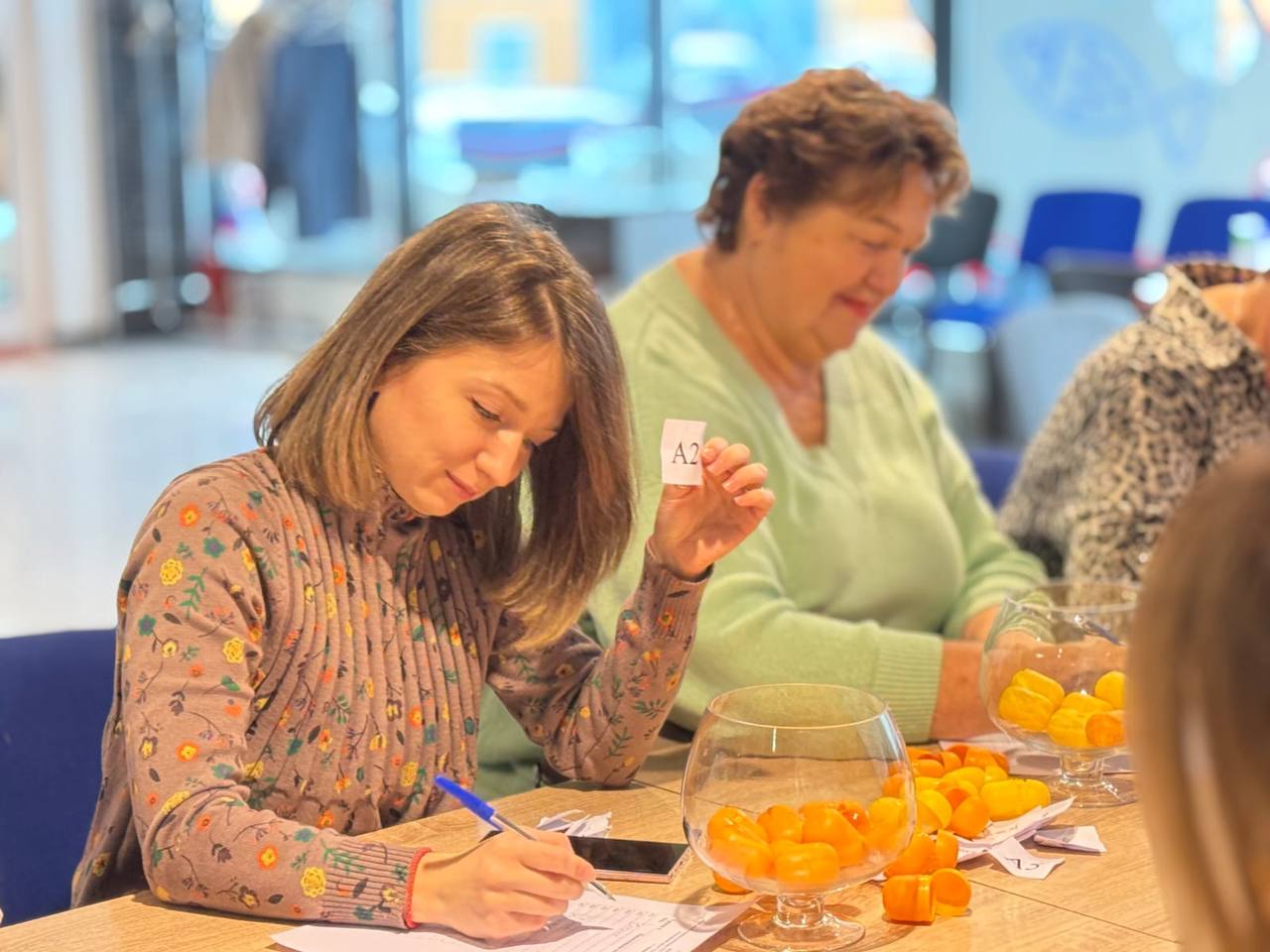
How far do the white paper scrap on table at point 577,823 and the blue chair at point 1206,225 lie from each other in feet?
19.9

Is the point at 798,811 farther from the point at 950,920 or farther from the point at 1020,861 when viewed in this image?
the point at 1020,861

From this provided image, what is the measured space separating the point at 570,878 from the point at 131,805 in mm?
448

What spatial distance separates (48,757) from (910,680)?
1.00m

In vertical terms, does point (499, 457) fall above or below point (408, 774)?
above

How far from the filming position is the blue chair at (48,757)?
1852 millimetres

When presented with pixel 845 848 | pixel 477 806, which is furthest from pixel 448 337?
pixel 845 848

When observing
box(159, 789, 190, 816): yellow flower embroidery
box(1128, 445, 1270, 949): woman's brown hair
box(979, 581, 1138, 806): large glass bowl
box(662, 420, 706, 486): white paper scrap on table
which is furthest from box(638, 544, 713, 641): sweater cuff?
box(1128, 445, 1270, 949): woman's brown hair

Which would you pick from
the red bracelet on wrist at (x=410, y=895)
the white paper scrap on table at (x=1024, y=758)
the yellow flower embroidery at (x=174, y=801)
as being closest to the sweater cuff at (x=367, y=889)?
the red bracelet on wrist at (x=410, y=895)

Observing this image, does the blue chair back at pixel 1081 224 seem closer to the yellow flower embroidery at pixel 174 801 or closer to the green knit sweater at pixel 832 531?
the green knit sweater at pixel 832 531

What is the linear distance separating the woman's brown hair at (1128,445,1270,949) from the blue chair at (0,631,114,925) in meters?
1.47

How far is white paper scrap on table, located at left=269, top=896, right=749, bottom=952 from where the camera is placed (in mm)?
1336

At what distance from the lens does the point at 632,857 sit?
1527 mm

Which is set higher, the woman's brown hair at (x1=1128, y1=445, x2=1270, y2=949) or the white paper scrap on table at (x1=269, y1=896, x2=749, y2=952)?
the woman's brown hair at (x1=1128, y1=445, x2=1270, y2=949)

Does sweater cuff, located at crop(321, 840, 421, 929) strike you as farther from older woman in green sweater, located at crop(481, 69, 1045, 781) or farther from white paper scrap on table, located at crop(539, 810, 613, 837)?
older woman in green sweater, located at crop(481, 69, 1045, 781)
